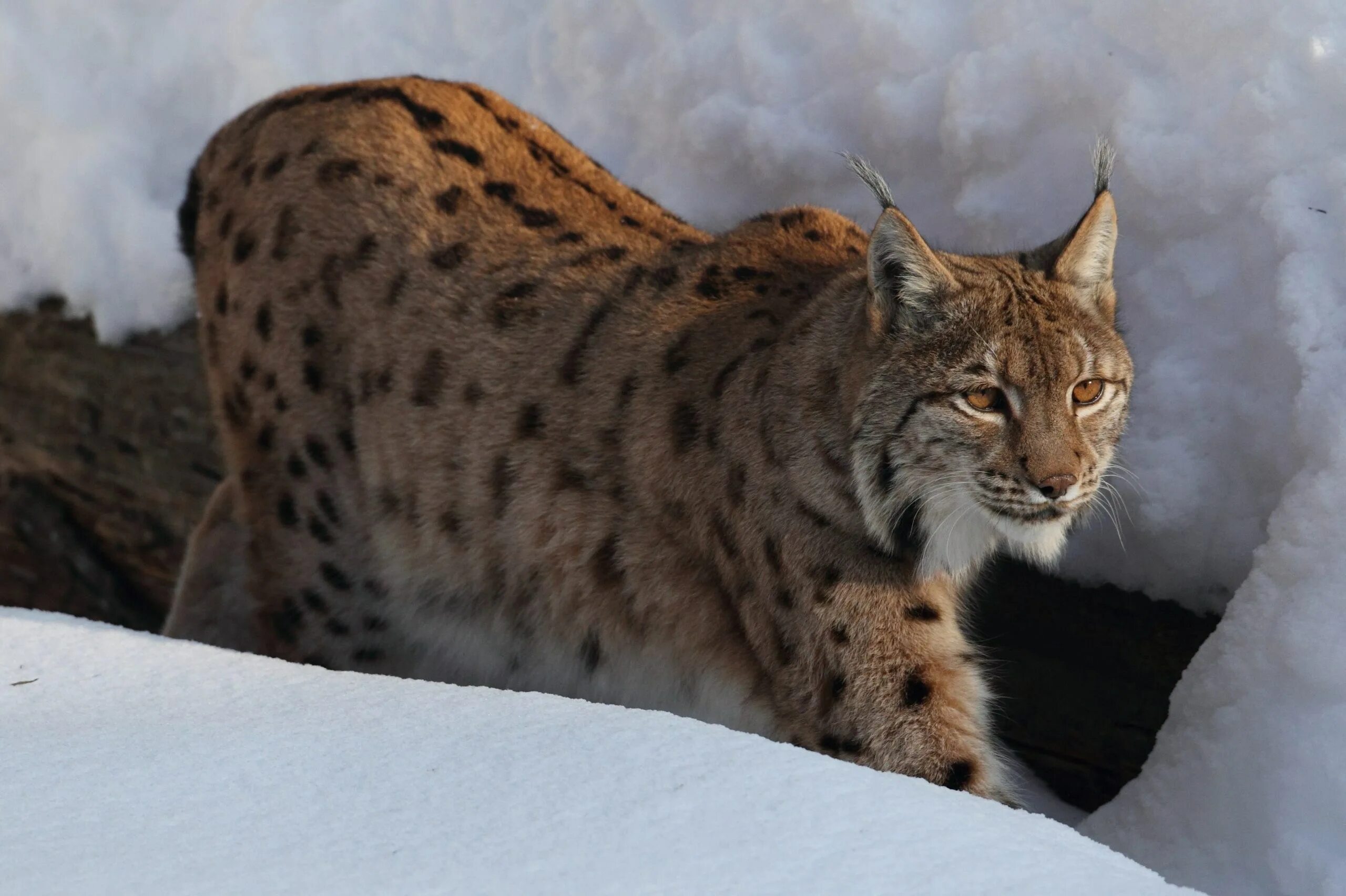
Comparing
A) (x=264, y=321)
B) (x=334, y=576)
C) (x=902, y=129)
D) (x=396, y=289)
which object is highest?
(x=902, y=129)

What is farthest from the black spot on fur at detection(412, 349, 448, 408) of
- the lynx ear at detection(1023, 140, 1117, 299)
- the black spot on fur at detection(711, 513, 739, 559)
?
the lynx ear at detection(1023, 140, 1117, 299)

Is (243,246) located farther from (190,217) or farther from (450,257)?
(450,257)

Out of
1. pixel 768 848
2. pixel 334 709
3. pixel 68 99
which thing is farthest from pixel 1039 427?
pixel 68 99

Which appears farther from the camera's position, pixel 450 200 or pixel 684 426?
pixel 450 200

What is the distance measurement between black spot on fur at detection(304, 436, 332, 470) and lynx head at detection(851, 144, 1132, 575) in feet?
5.04

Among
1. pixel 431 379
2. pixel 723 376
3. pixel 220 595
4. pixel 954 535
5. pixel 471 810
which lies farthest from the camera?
pixel 220 595

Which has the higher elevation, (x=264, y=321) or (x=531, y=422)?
(x=264, y=321)

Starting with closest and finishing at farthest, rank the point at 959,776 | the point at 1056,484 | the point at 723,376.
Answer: the point at 1056,484 < the point at 959,776 < the point at 723,376

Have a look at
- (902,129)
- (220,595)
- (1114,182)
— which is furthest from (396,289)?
(1114,182)

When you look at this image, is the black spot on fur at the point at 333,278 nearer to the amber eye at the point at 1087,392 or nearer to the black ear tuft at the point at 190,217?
the black ear tuft at the point at 190,217

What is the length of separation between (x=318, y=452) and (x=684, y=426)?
42.5 inches

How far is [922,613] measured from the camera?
10.4 ft

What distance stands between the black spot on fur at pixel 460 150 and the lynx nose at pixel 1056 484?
1732 millimetres

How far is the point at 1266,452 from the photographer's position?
331cm
